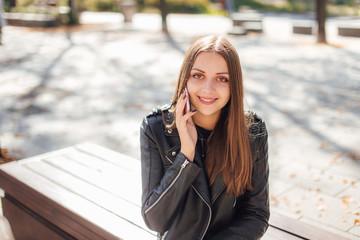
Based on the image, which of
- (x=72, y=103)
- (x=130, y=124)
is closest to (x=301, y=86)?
(x=130, y=124)

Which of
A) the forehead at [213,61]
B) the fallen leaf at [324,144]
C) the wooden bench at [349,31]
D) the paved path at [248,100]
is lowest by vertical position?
the fallen leaf at [324,144]

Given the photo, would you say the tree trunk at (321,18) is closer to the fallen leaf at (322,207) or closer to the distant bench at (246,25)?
the distant bench at (246,25)

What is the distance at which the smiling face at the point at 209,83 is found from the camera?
6.49ft

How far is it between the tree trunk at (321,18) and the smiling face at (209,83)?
13.3 m

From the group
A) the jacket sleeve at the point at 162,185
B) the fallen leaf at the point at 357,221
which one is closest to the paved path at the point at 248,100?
the fallen leaf at the point at 357,221

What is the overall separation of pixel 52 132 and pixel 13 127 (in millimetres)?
715

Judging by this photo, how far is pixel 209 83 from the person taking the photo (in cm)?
200

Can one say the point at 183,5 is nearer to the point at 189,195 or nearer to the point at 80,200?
the point at 80,200

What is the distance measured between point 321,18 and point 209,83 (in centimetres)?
1345

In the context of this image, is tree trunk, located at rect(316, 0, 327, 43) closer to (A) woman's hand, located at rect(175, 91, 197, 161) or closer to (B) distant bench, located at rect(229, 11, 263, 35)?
A: (B) distant bench, located at rect(229, 11, 263, 35)

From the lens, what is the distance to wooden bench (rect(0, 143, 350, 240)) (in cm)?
244

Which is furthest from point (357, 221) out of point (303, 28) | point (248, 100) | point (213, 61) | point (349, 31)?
point (303, 28)

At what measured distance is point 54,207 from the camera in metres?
2.76

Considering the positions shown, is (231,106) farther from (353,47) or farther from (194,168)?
(353,47)
